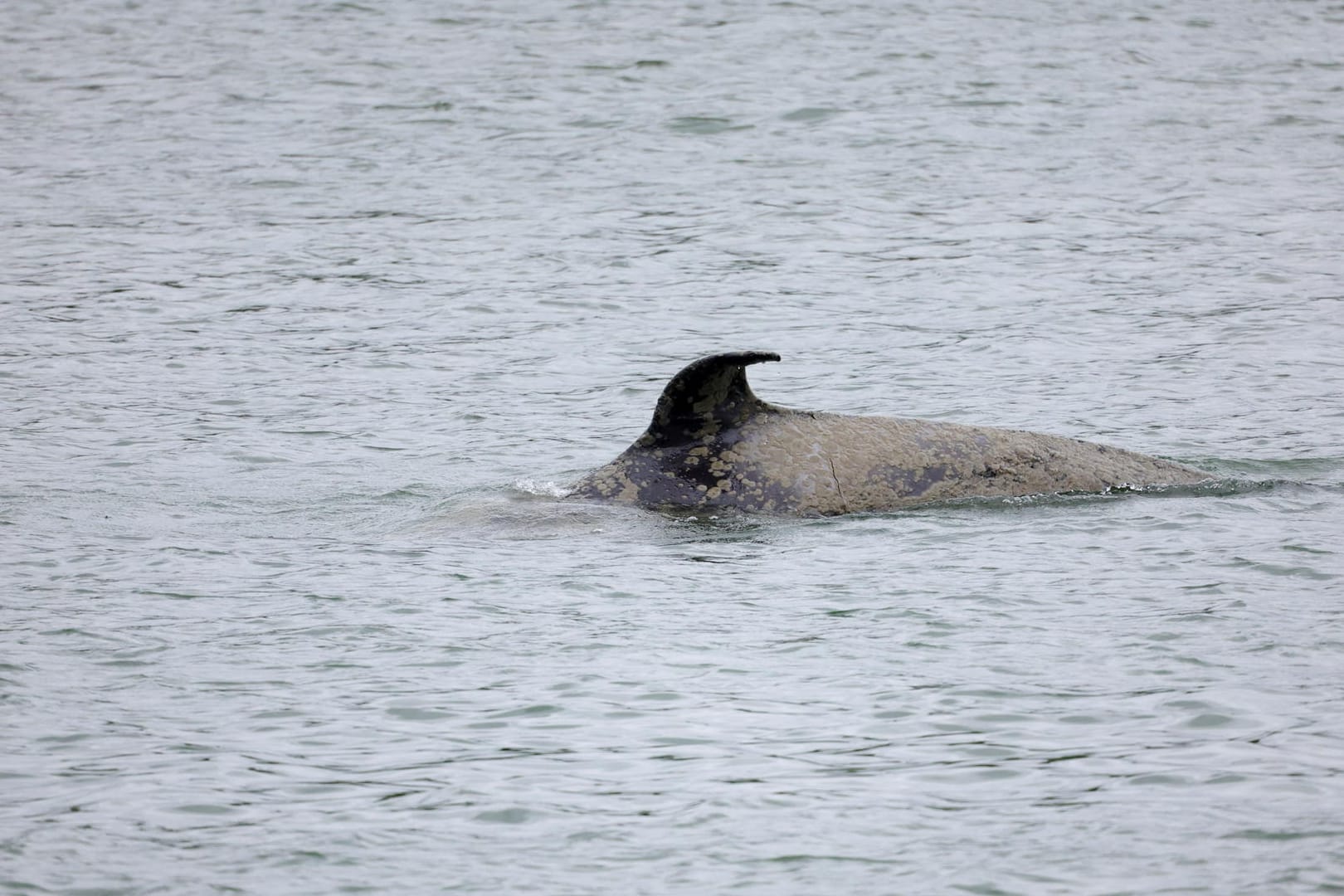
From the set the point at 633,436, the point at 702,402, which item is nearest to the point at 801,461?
the point at 702,402

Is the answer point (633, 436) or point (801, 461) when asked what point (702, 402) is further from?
point (633, 436)

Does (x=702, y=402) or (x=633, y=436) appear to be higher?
(x=702, y=402)

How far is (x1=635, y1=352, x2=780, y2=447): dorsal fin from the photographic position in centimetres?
1176

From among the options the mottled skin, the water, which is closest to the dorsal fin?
the mottled skin

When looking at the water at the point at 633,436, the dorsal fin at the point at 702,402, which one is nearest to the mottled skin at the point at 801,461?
the dorsal fin at the point at 702,402

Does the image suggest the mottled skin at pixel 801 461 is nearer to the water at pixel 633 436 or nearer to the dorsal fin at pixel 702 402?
the dorsal fin at pixel 702 402

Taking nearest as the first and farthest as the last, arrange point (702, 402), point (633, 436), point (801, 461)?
1. point (702, 402)
2. point (801, 461)
3. point (633, 436)

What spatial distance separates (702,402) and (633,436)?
3509 mm

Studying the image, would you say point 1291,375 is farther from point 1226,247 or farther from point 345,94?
point 345,94

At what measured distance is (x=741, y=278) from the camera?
2164 centimetres

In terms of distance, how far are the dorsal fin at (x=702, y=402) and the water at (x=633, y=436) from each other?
24.2 inches

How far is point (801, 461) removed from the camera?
1219 centimetres

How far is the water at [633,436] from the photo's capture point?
25.7ft

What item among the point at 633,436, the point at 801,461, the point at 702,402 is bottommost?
the point at 633,436
